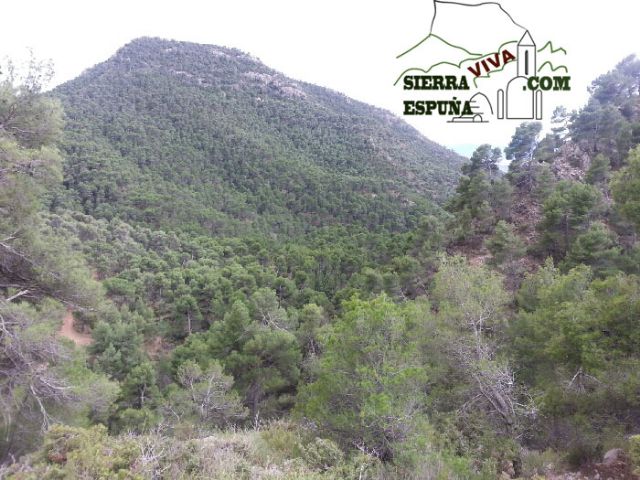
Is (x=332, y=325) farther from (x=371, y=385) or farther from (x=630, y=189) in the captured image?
(x=630, y=189)

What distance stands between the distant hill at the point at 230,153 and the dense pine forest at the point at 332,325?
985 mm

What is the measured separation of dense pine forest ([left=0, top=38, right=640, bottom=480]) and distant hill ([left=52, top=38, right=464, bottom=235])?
985 mm

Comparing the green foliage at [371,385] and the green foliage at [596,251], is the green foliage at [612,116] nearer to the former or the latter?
the green foliage at [596,251]

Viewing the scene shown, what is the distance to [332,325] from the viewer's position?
1335 centimetres

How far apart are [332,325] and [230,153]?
1959 inches

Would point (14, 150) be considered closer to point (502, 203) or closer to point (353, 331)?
point (353, 331)

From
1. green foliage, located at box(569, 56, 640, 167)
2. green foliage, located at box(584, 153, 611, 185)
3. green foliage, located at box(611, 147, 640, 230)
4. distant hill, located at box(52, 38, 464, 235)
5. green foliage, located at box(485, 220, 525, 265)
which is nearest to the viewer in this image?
green foliage, located at box(611, 147, 640, 230)

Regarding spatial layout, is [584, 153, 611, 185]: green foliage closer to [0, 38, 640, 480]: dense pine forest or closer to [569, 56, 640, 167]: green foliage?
[0, 38, 640, 480]: dense pine forest

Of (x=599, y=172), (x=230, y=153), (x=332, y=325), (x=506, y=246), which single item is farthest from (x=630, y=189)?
(x=230, y=153)

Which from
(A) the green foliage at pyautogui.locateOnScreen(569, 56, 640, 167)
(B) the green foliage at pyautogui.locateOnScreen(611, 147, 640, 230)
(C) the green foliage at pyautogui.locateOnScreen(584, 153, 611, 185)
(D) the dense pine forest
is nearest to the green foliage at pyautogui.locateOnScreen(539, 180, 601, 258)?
(D) the dense pine forest

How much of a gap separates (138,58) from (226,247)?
2588 inches

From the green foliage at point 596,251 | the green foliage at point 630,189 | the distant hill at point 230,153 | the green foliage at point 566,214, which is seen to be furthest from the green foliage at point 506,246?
the distant hill at point 230,153

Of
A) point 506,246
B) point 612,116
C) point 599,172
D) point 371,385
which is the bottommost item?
point 371,385

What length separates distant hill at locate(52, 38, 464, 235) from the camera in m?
42.9
